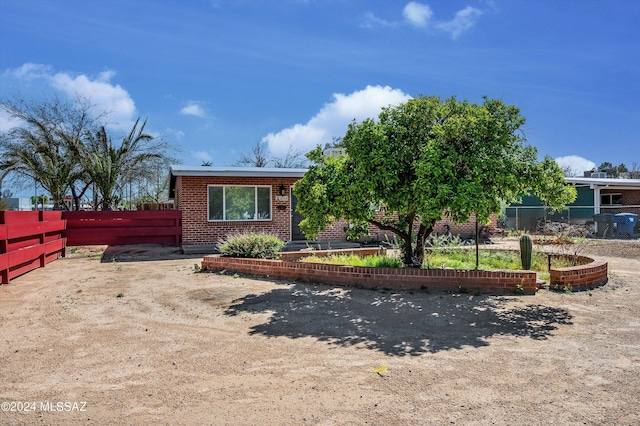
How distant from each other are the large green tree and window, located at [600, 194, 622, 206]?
72.3ft

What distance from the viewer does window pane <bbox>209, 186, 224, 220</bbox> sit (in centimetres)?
1534

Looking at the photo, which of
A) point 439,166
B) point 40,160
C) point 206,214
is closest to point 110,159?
point 40,160

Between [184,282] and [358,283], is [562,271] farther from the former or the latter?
[184,282]

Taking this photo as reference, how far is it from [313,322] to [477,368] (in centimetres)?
227

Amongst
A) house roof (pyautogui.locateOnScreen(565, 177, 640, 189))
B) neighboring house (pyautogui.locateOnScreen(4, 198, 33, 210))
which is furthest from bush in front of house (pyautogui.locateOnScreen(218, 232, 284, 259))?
neighboring house (pyautogui.locateOnScreen(4, 198, 33, 210))

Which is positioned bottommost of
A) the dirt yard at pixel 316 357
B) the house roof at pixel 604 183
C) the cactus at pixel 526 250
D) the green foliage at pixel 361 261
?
the dirt yard at pixel 316 357

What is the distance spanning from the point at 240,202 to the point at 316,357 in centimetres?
1178

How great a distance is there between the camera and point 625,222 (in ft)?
64.5

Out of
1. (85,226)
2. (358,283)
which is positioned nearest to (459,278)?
(358,283)

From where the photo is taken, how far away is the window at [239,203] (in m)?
15.4

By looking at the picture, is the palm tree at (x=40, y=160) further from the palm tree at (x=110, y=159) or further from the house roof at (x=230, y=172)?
the house roof at (x=230, y=172)

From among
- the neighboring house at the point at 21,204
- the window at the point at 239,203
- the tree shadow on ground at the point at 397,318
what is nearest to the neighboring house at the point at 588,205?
the window at the point at 239,203

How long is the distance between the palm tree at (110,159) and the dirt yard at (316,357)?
13935 millimetres

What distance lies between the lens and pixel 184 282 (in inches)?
341
